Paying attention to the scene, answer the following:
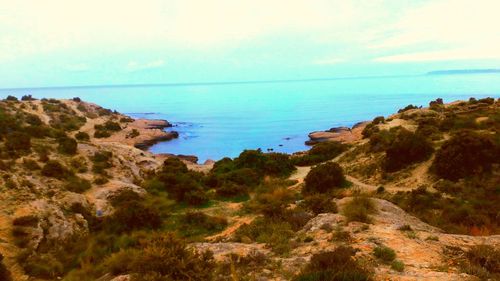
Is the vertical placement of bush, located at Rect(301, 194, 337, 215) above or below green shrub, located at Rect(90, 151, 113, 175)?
above

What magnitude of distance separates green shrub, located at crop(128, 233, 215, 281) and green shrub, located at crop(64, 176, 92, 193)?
19.0 m

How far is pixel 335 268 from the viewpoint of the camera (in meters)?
8.99

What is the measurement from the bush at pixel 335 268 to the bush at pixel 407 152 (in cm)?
2300

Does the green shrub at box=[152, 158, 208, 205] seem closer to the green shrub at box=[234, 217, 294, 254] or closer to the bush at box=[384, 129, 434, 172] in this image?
the green shrub at box=[234, 217, 294, 254]

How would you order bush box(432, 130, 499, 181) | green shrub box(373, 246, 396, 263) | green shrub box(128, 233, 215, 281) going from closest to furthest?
green shrub box(128, 233, 215, 281) → green shrub box(373, 246, 396, 263) → bush box(432, 130, 499, 181)

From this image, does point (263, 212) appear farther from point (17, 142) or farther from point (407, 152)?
point (17, 142)

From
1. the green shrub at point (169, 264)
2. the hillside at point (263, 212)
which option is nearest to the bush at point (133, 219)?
the hillside at point (263, 212)

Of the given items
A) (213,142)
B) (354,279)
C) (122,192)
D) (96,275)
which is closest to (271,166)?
(122,192)

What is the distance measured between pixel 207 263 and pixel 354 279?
161 inches

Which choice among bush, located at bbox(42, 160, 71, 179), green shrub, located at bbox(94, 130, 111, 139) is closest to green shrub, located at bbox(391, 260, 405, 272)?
bush, located at bbox(42, 160, 71, 179)

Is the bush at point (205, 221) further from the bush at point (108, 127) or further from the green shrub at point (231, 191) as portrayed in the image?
the bush at point (108, 127)

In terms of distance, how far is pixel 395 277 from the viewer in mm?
9086

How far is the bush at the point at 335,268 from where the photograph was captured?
27.7 feet

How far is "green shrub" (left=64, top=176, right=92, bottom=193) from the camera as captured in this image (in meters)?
26.3
